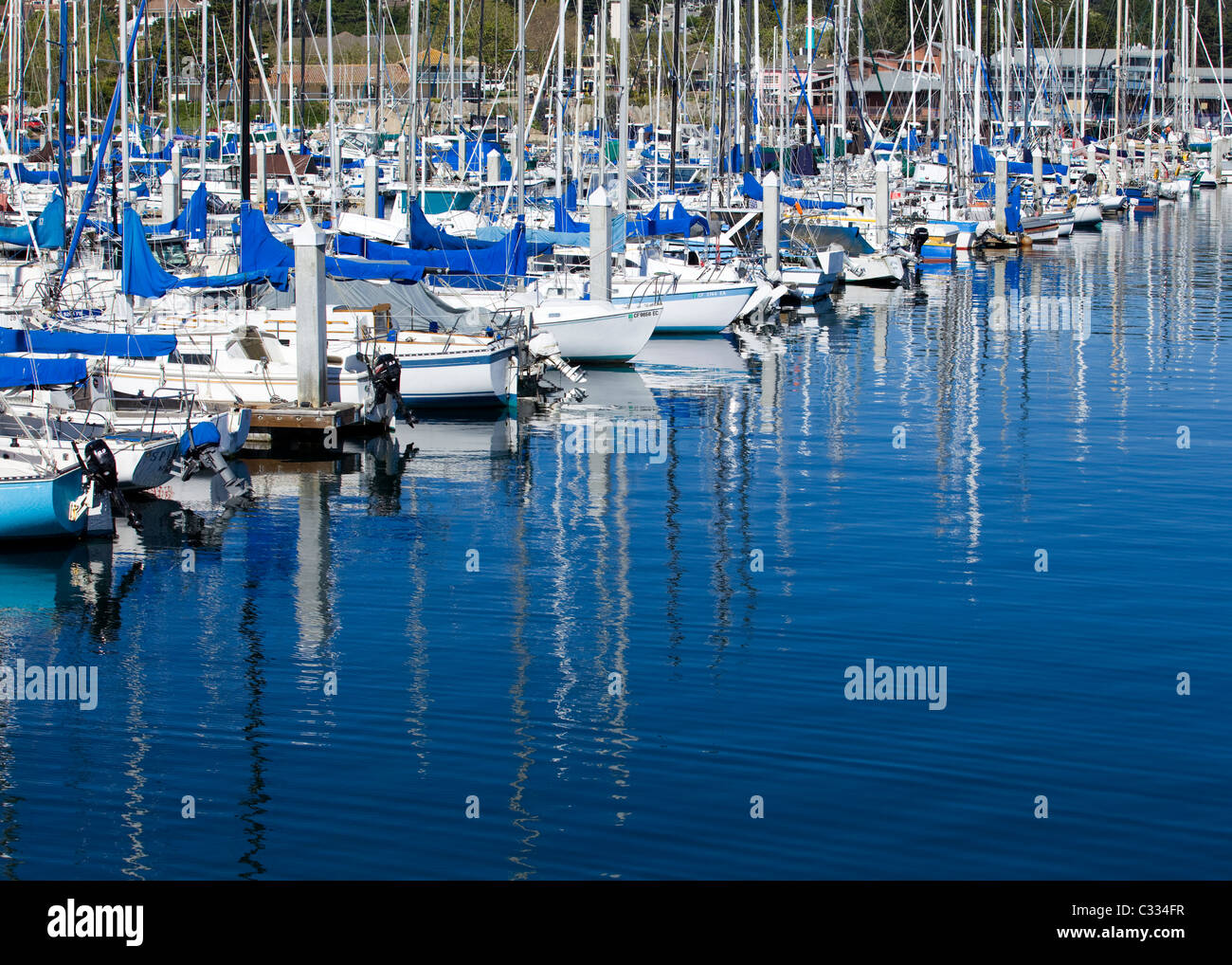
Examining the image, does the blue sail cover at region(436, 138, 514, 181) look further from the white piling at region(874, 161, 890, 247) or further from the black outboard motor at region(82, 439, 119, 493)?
the black outboard motor at region(82, 439, 119, 493)

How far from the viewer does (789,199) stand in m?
67.8

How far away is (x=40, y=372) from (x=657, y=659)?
44.7 feet

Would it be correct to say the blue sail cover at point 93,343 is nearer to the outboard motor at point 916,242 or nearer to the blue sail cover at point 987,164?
the outboard motor at point 916,242

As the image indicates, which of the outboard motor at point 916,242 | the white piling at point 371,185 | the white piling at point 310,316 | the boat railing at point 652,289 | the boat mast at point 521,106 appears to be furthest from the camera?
the outboard motor at point 916,242

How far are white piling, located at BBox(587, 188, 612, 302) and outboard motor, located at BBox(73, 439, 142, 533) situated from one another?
63.1ft

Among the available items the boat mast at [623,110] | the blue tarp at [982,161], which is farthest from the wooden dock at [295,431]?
the blue tarp at [982,161]

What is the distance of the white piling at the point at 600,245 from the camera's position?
42.9 meters

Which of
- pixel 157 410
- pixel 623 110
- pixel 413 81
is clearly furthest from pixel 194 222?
pixel 157 410

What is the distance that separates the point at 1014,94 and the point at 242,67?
9348cm

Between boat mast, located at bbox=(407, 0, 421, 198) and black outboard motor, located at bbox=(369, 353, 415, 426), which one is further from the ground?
boat mast, located at bbox=(407, 0, 421, 198)

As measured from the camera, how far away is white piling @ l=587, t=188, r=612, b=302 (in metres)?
42.9

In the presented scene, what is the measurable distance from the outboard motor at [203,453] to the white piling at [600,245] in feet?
50.8

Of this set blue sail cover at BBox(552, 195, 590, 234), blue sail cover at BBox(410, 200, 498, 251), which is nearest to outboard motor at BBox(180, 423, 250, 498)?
blue sail cover at BBox(410, 200, 498, 251)
